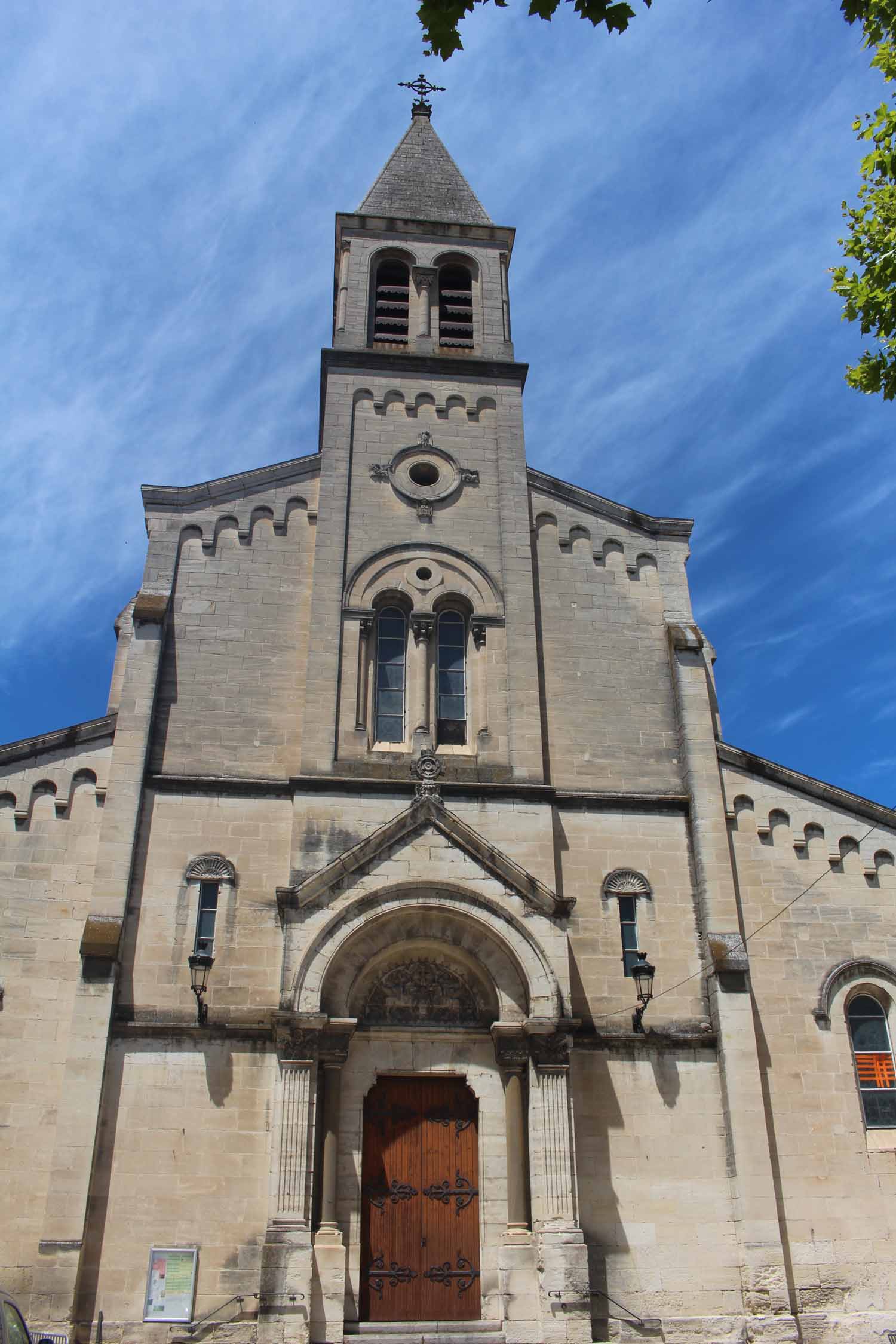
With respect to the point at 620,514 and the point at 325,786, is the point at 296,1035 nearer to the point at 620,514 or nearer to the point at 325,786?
the point at 325,786

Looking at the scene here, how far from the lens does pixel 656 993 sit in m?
15.0

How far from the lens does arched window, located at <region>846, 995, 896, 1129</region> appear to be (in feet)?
48.0

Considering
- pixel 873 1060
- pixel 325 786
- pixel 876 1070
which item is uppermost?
pixel 325 786

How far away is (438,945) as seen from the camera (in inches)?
577

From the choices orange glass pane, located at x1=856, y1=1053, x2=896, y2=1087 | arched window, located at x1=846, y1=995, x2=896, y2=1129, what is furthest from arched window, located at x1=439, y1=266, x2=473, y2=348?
orange glass pane, located at x1=856, y1=1053, x2=896, y2=1087

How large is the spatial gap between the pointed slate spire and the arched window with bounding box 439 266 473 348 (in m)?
0.97

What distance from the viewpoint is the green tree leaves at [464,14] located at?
6.08 meters

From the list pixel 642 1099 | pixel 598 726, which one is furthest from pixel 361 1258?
pixel 598 726

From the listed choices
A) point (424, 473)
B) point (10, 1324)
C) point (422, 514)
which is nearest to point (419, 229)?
point (424, 473)

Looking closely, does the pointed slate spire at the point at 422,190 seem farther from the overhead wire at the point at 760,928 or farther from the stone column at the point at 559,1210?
the stone column at the point at 559,1210

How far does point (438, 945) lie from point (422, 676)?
4.09 m

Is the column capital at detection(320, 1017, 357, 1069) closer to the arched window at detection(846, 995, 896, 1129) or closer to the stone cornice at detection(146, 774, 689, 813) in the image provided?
the stone cornice at detection(146, 774, 689, 813)

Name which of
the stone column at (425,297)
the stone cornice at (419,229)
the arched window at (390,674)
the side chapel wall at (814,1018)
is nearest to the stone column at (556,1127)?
the side chapel wall at (814,1018)

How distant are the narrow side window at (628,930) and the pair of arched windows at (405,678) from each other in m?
3.29
